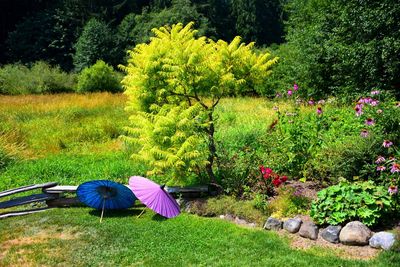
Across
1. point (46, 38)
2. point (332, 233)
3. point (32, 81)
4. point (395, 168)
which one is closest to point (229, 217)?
point (332, 233)

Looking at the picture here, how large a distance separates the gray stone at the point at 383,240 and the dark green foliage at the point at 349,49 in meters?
9.32

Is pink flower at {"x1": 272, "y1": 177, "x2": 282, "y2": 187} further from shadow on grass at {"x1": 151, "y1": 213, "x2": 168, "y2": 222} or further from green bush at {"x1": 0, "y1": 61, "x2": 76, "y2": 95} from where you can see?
green bush at {"x1": 0, "y1": 61, "x2": 76, "y2": 95}

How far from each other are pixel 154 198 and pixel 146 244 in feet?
2.58

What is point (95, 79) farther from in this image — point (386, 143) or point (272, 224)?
point (386, 143)

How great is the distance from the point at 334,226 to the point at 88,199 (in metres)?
3.86

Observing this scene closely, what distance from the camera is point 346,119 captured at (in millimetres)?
9672

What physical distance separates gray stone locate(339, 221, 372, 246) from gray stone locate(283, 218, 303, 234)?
2.01ft

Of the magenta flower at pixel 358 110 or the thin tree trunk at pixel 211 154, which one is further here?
the thin tree trunk at pixel 211 154

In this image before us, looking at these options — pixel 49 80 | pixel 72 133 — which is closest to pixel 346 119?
pixel 72 133

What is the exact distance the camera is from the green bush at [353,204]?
5789 millimetres

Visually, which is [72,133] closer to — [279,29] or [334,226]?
[334,226]

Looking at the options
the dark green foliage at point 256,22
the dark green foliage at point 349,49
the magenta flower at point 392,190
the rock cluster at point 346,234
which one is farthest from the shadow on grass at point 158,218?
the dark green foliage at point 256,22

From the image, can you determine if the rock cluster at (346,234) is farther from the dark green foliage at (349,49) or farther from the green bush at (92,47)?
the green bush at (92,47)

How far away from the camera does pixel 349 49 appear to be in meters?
14.8
